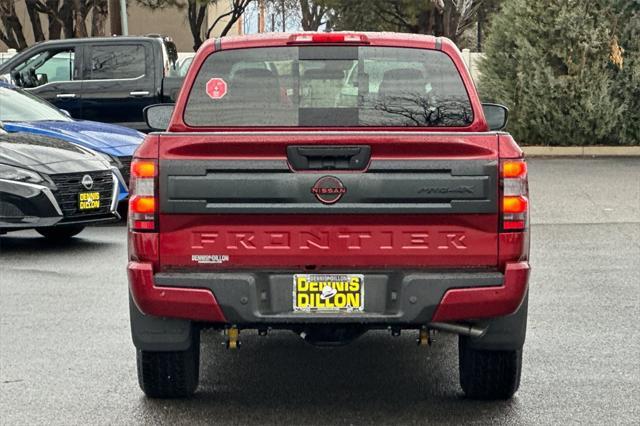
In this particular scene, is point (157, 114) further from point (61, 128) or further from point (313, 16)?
point (313, 16)

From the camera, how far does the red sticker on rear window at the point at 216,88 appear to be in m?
6.83

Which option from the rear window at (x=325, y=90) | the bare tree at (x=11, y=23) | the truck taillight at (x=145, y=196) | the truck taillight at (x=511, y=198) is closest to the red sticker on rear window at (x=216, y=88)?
the rear window at (x=325, y=90)

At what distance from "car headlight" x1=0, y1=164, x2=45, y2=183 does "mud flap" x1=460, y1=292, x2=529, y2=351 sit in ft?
23.8

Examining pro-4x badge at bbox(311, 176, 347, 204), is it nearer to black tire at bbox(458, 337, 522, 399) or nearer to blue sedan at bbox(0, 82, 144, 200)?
black tire at bbox(458, 337, 522, 399)

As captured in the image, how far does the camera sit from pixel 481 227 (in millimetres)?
6262

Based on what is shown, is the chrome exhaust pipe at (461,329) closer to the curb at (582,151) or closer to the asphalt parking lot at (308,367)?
the asphalt parking lot at (308,367)

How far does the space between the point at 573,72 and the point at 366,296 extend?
62.1 feet

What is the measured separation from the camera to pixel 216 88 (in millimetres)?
6863

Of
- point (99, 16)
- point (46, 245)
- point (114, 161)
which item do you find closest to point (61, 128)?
point (114, 161)

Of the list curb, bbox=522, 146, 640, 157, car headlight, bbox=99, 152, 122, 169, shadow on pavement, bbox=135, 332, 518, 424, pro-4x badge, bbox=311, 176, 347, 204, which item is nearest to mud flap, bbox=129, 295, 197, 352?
shadow on pavement, bbox=135, 332, 518, 424

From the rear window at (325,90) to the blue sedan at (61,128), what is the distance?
26.1 ft

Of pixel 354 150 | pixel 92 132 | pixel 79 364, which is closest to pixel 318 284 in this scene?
pixel 354 150

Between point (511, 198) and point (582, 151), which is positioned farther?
point (582, 151)

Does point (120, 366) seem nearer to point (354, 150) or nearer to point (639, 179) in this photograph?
point (354, 150)
